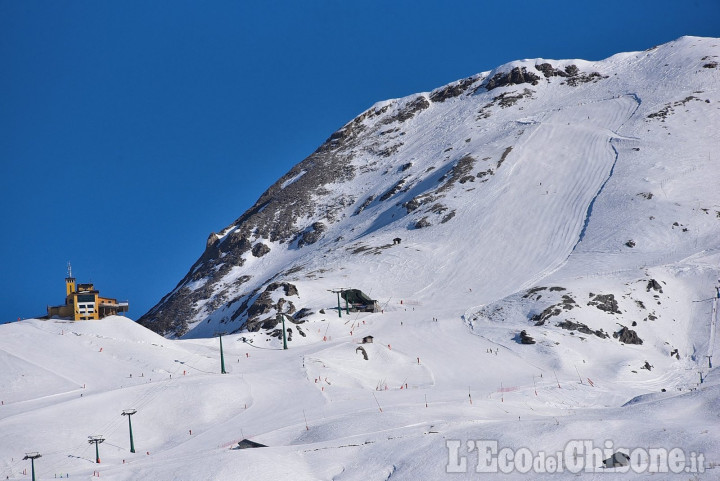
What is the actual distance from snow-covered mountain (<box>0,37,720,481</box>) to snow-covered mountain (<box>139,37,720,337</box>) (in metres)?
0.43

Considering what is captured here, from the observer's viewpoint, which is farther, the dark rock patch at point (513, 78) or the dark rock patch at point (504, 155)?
the dark rock patch at point (513, 78)

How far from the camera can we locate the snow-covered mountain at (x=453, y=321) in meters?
33.1

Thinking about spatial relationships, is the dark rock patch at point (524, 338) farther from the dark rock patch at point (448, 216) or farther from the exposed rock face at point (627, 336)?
the dark rock patch at point (448, 216)

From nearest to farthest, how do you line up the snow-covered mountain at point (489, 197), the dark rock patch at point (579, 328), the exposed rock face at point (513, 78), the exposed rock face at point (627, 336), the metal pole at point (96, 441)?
the metal pole at point (96, 441) < the exposed rock face at point (627, 336) < the dark rock patch at point (579, 328) < the snow-covered mountain at point (489, 197) < the exposed rock face at point (513, 78)

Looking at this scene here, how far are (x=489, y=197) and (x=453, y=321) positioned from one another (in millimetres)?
38359

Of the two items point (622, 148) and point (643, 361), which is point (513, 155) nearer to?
point (622, 148)

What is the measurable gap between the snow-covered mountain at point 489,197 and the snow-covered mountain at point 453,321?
428 mm

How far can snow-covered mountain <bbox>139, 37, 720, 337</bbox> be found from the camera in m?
88.0

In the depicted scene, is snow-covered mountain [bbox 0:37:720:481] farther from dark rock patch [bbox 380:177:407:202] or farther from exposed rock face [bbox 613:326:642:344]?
dark rock patch [bbox 380:177:407:202]

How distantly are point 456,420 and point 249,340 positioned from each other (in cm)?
3563

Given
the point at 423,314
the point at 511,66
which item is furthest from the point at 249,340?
the point at 511,66

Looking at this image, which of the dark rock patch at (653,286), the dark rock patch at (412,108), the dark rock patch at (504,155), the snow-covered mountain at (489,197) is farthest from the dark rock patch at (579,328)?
the dark rock patch at (412,108)

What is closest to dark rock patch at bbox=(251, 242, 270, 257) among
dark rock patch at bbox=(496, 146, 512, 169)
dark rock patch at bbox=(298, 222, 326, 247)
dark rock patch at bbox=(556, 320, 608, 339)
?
dark rock patch at bbox=(298, 222, 326, 247)

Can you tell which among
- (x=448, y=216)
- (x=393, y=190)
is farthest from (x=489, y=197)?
(x=393, y=190)
